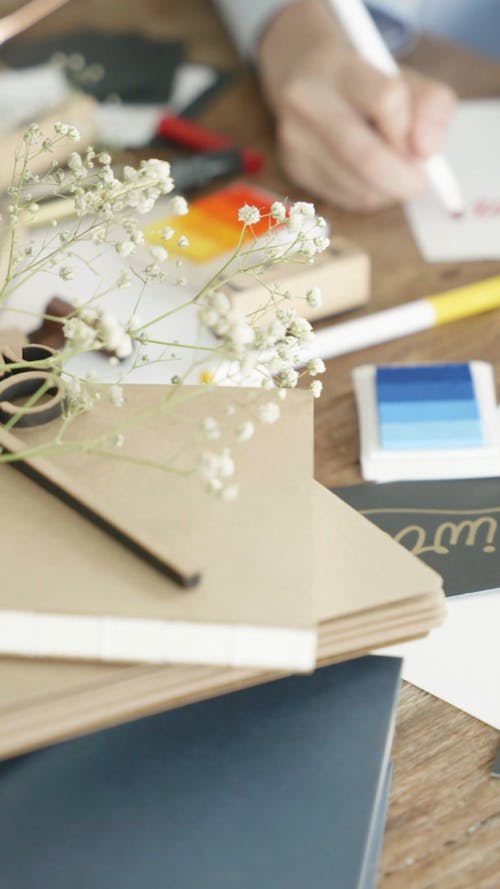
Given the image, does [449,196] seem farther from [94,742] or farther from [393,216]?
[94,742]

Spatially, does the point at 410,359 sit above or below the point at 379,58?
below

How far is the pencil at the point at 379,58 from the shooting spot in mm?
1077

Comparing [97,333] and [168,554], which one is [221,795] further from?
[97,333]

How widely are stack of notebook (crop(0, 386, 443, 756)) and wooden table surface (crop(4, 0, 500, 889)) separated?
A: 93 mm

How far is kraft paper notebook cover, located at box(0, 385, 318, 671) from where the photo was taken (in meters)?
0.45

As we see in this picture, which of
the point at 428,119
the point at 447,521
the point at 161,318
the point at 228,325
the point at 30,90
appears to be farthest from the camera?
the point at 30,90

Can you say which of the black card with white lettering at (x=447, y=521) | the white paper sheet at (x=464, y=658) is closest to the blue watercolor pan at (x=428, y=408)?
the black card with white lettering at (x=447, y=521)

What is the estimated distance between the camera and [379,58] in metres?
1.18


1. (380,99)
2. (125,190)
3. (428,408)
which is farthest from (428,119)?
(125,190)

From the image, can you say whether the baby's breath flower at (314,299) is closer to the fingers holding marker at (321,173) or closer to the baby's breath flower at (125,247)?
the baby's breath flower at (125,247)

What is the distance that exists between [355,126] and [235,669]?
805 millimetres

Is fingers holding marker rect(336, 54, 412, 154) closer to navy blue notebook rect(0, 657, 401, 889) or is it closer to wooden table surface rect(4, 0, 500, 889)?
wooden table surface rect(4, 0, 500, 889)

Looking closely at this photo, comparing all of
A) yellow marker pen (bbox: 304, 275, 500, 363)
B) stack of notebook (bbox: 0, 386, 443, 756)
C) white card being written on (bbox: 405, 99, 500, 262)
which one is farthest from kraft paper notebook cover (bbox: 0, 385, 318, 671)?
white card being written on (bbox: 405, 99, 500, 262)

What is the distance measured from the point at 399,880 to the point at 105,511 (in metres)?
0.23
